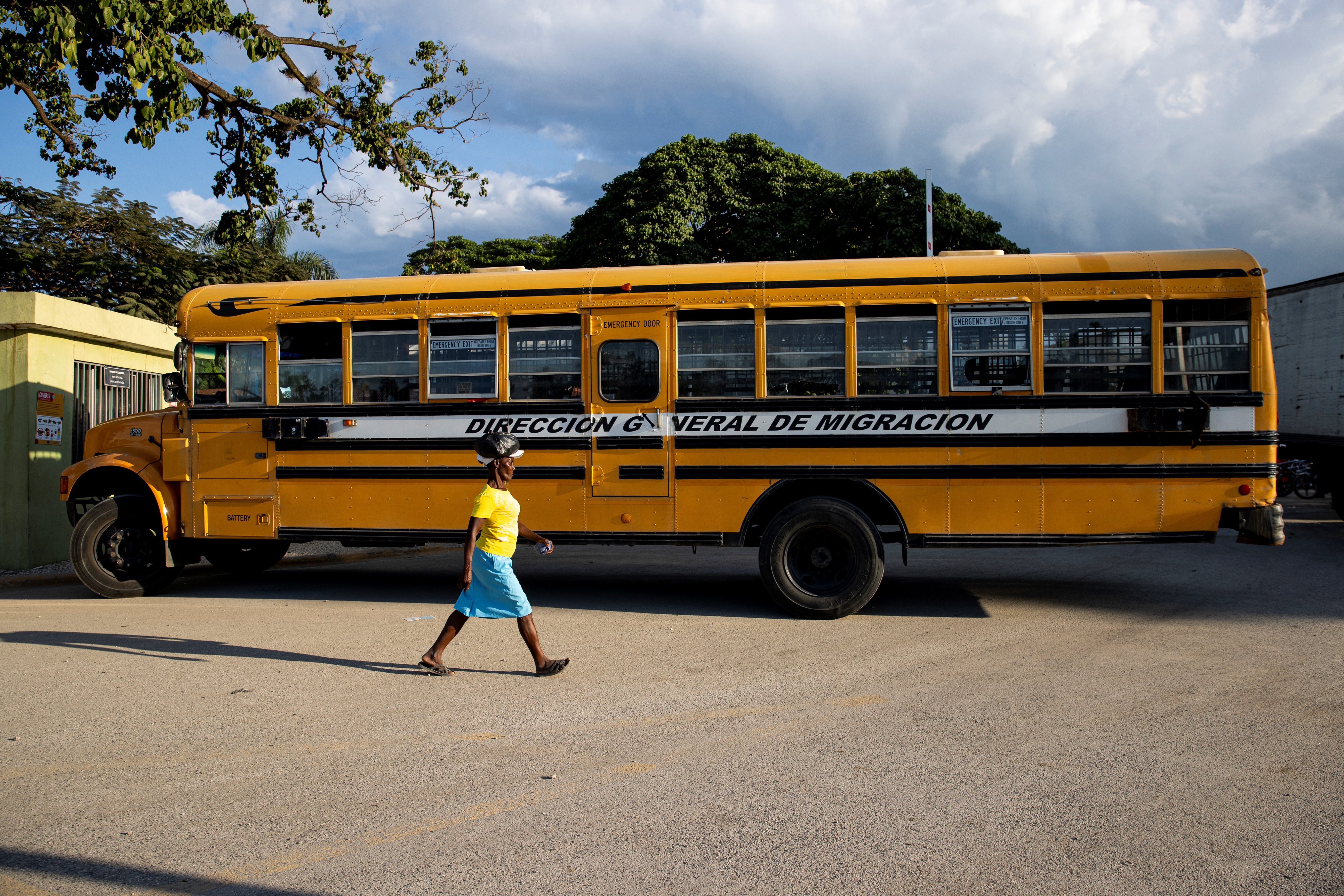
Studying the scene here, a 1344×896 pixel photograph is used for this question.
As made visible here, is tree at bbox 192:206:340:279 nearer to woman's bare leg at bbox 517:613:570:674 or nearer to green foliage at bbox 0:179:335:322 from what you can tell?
green foliage at bbox 0:179:335:322

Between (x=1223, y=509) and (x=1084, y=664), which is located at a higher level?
(x=1223, y=509)

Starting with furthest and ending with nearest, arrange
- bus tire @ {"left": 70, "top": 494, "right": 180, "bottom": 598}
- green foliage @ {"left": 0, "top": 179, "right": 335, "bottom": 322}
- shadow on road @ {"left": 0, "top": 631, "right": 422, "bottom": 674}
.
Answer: green foliage @ {"left": 0, "top": 179, "right": 335, "bottom": 322} < bus tire @ {"left": 70, "top": 494, "right": 180, "bottom": 598} < shadow on road @ {"left": 0, "top": 631, "right": 422, "bottom": 674}

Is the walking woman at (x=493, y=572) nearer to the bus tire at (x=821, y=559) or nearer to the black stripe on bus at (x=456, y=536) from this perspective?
the black stripe on bus at (x=456, y=536)

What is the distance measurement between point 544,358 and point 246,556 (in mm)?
4853

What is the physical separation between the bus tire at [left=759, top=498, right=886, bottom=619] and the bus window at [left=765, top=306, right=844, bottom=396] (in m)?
0.96

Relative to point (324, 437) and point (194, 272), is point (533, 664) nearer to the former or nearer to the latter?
point (324, 437)

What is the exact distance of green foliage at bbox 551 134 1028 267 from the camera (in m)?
23.1

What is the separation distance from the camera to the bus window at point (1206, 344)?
273 inches

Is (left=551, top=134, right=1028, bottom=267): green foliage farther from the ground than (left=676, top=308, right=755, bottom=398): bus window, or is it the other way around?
(left=551, top=134, right=1028, bottom=267): green foliage

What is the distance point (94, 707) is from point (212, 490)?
3.66 meters

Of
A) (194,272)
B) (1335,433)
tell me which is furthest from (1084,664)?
(194,272)

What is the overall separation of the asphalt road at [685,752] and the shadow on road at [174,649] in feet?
0.15

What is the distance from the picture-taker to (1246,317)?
6.93 metres

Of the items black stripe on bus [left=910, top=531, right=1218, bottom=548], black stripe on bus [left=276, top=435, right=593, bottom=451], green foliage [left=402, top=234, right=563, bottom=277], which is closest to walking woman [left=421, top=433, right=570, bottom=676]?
black stripe on bus [left=276, top=435, right=593, bottom=451]
